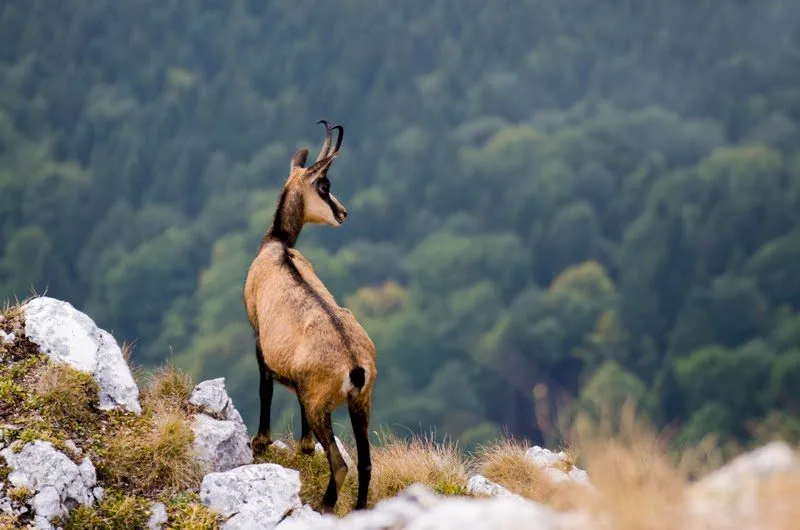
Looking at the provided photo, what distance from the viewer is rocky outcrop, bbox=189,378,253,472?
41.1 feet

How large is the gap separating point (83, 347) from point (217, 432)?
72.5 inches

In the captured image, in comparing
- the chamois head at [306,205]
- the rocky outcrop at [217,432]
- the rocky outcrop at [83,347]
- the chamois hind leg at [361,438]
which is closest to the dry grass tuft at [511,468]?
the chamois hind leg at [361,438]

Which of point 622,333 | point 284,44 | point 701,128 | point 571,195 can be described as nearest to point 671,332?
point 622,333

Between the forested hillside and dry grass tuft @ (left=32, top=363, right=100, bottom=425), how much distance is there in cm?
7564

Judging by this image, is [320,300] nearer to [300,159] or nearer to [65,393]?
[65,393]

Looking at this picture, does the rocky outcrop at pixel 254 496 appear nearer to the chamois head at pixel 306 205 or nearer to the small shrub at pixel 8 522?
the small shrub at pixel 8 522

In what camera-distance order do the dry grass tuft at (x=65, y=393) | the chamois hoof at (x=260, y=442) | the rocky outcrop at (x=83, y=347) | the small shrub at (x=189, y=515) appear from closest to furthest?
1. the small shrub at (x=189, y=515)
2. the dry grass tuft at (x=65, y=393)
3. the rocky outcrop at (x=83, y=347)
4. the chamois hoof at (x=260, y=442)

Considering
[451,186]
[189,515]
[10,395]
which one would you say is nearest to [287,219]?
[10,395]

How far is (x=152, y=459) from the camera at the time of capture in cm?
1210

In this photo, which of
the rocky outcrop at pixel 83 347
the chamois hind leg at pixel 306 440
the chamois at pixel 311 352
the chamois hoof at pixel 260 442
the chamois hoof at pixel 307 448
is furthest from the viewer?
the chamois hoof at pixel 260 442

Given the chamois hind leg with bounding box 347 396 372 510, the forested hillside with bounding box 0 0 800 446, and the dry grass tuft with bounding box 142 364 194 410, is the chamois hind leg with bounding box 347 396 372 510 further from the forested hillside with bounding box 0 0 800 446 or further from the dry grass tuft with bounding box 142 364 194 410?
the forested hillside with bounding box 0 0 800 446

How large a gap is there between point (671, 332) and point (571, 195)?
27377 millimetres

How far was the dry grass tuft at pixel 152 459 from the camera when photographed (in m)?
11.9

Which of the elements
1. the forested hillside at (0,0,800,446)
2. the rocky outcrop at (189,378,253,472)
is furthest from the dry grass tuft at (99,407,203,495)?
the forested hillside at (0,0,800,446)
